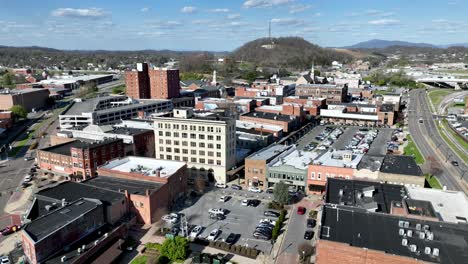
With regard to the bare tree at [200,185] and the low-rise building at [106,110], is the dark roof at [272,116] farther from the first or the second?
the bare tree at [200,185]

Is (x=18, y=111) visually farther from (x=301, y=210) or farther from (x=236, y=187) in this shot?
(x=301, y=210)

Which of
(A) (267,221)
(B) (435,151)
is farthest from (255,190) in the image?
(B) (435,151)

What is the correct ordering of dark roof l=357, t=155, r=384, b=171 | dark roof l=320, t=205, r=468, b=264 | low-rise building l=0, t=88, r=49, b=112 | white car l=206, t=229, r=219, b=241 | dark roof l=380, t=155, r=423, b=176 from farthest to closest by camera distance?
low-rise building l=0, t=88, r=49, b=112 < dark roof l=357, t=155, r=384, b=171 < dark roof l=380, t=155, r=423, b=176 < white car l=206, t=229, r=219, b=241 < dark roof l=320, t=205, r=468, b=264

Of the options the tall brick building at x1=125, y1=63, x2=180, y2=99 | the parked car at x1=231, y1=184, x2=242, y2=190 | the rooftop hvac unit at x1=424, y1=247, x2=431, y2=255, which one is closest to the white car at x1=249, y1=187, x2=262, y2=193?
the parked car at x1=231, y1=184, x2=242, y2=190

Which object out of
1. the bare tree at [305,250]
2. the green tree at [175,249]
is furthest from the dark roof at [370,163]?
the green tree at [175,249]

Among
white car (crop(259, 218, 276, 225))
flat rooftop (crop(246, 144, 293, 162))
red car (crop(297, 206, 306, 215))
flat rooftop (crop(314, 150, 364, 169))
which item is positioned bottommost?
white car (crop(259, 218, 276, 225))

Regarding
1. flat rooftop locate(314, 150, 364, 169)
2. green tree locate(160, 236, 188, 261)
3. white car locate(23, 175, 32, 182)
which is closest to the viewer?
green tree locate(160, 236, 188, 261)

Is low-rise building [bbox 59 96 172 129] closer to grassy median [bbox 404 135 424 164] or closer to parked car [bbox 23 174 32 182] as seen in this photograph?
parked car [bbox 23 174 32 182]
